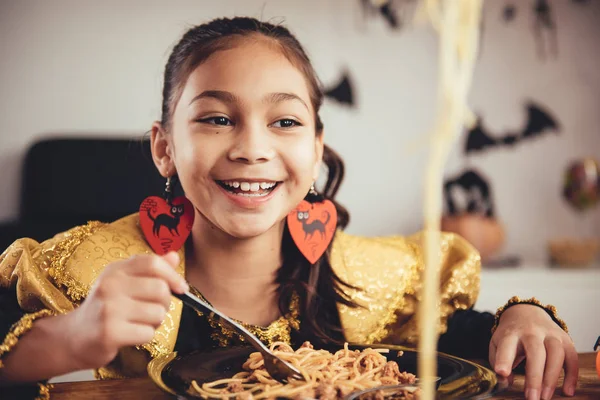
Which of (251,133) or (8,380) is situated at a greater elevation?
(251,133)

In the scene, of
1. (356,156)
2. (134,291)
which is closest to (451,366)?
(134,291)

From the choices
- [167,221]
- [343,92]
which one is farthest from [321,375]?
[343,92]

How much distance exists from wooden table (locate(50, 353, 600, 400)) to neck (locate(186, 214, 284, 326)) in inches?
12.8

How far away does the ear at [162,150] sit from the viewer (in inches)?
41.1

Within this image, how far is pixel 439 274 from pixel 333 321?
21cm

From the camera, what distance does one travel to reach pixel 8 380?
2.27 feet

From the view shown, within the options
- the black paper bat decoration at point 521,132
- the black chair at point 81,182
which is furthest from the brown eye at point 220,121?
the black paper bat decoration at point 521,132

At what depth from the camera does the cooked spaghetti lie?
0.61 metres

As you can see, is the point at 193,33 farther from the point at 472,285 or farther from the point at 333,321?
the point at 472,285

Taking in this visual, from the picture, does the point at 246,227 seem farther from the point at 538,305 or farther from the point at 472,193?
the point at 472,193

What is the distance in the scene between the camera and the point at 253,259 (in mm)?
1053

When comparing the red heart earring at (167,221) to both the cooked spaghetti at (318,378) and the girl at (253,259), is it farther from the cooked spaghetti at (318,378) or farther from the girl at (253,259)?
the cooked spaghetti at (318,378)

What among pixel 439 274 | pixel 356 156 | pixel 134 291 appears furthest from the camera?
pixel 356 156

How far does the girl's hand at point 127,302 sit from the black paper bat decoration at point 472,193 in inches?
83.2
